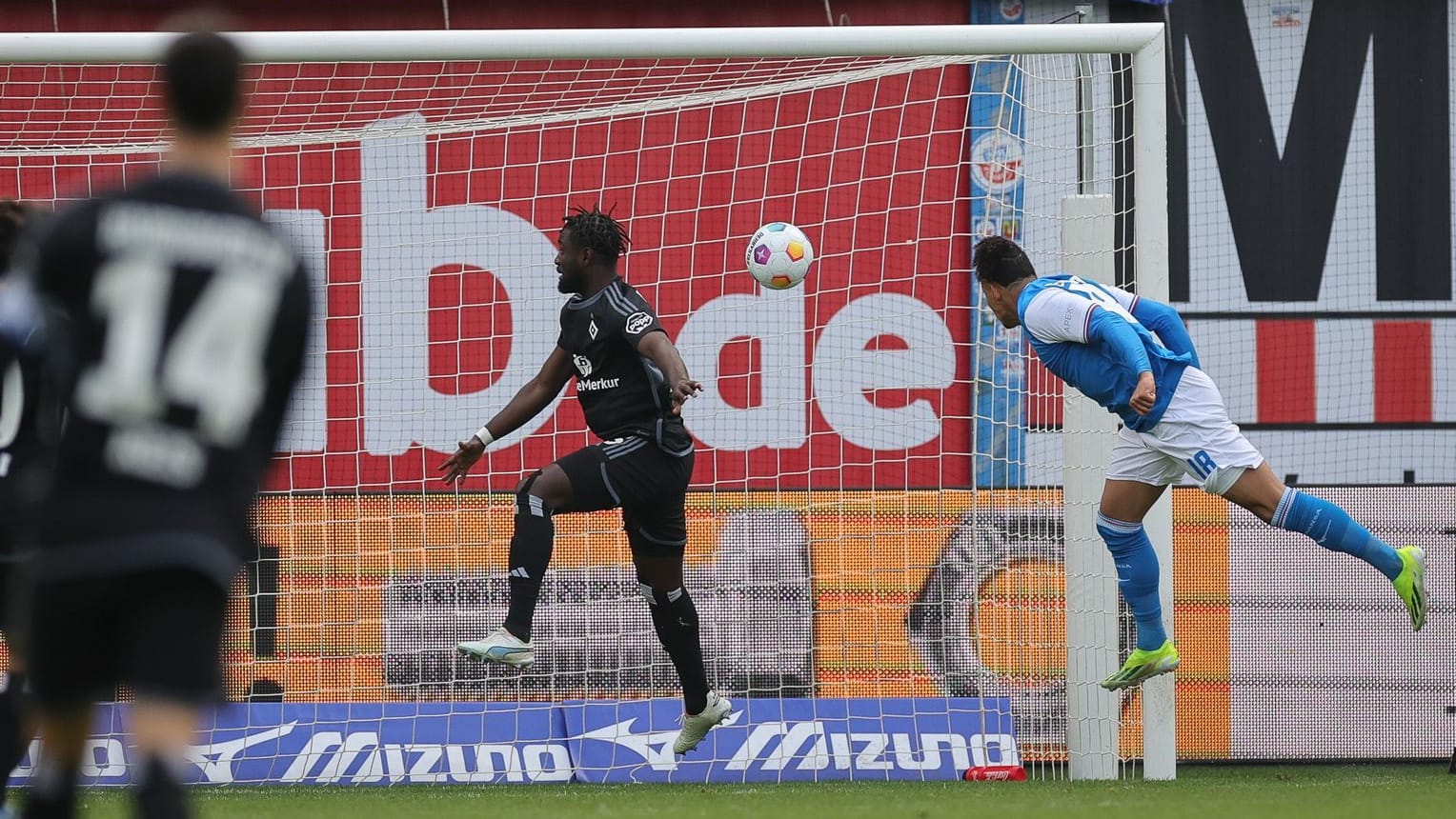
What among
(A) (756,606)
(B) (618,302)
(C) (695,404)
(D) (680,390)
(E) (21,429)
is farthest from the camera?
(C) (695,404)

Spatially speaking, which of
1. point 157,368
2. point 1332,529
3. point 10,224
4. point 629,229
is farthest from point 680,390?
point 629,229

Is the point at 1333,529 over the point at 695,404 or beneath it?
beneath

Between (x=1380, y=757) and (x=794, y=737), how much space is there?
283 centimetres

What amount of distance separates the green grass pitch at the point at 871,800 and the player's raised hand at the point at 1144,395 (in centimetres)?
145

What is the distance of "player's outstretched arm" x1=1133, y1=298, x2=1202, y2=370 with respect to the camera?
22.5ft

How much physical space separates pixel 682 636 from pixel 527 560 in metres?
0.73

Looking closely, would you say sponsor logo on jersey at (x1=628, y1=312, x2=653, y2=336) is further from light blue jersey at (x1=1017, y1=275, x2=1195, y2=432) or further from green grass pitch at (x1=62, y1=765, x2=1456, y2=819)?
green grass pitch at (x1=62, y1=765, x2=1456, y2=819)

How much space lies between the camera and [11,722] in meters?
4.83

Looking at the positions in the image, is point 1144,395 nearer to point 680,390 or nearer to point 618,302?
point 680,390

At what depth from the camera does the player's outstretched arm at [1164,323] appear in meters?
6.86

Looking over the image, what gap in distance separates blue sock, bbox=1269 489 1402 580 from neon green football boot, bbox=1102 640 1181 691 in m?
0.69

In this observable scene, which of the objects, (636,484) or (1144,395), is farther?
(636,484)

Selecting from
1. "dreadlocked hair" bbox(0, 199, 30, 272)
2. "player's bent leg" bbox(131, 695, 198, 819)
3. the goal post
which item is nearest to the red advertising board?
the goal post

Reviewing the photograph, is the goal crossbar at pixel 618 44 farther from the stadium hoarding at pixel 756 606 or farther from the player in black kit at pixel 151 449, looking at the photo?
the player in black kit at pixel 151 449
